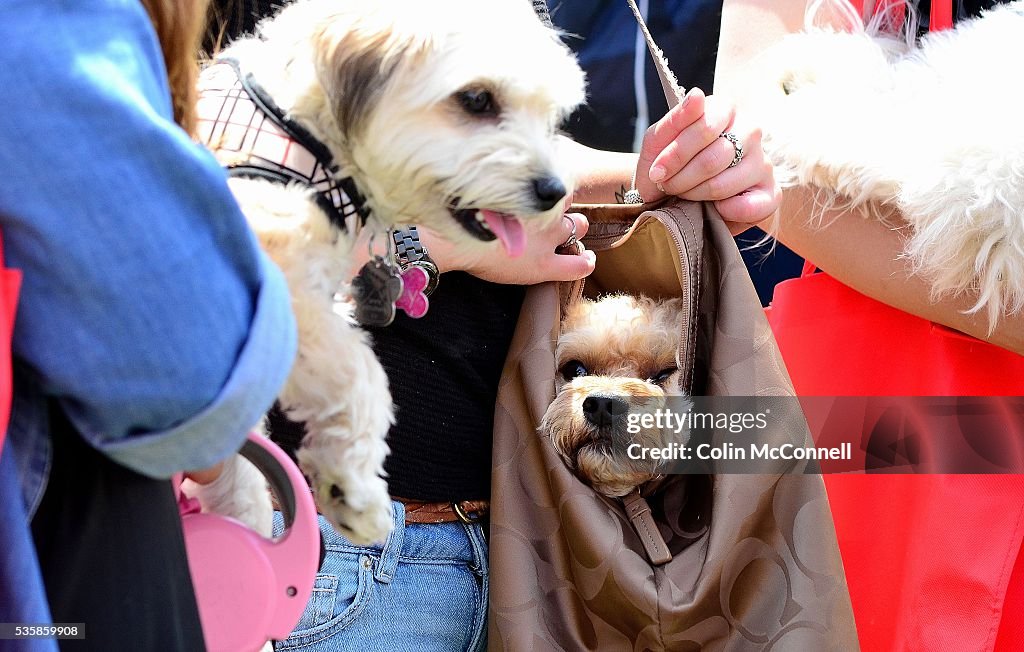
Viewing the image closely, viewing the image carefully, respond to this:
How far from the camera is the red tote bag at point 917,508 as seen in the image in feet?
4.73

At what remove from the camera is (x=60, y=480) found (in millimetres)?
643

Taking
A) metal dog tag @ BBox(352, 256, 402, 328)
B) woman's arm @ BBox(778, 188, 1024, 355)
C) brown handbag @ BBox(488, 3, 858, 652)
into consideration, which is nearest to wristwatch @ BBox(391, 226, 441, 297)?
metal dog tag @ BBox(352, 256, 402, 328)

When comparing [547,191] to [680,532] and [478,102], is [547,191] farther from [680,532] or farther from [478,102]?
[680,532]

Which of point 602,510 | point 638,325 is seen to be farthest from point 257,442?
point 638,325

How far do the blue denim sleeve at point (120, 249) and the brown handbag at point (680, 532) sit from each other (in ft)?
2.49

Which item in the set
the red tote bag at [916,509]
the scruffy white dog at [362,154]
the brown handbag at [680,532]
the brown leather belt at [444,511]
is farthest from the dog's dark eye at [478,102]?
the red tote bag at [916,509]

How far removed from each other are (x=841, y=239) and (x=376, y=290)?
0.98m

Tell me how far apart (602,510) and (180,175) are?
2.89 ft

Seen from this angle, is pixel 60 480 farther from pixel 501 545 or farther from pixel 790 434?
pixel 790 434

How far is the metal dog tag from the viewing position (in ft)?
2.93

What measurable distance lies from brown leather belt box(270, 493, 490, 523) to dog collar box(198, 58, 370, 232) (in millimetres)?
607

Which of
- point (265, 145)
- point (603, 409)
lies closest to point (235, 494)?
point (265, 145)

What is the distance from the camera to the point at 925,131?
56.6 inches

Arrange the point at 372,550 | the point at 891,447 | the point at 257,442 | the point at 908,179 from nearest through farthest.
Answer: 1. the point at 257,442
2. the point at 372,550
3. the point at 908,179
4. the point at 891,447
